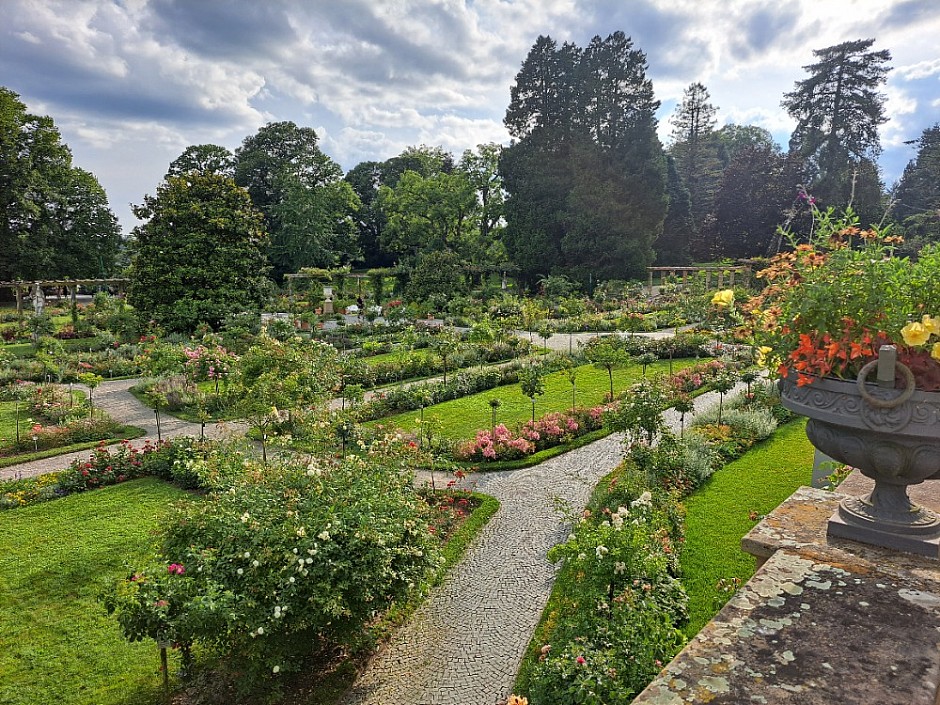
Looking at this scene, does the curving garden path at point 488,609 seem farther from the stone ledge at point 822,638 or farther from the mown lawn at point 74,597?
the stone ledge at point 822,638

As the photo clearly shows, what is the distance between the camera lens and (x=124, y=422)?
1197cm

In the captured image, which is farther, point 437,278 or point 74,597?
point 437,278

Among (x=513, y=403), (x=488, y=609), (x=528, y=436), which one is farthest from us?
(x=513, y=403)

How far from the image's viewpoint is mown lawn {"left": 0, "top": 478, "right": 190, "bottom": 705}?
464 cm

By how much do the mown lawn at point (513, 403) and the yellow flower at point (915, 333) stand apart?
7.57 metres

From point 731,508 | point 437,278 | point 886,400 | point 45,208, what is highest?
point 45,208

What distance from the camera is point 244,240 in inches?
808

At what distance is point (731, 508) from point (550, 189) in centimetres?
2809

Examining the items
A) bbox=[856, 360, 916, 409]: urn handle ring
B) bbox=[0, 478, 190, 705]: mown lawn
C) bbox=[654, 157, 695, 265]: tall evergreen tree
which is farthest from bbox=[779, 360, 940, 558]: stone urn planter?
bbox=[654, 157, 695, 265]: tall evergreen tree

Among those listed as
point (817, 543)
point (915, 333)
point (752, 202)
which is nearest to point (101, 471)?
point (817, 543)

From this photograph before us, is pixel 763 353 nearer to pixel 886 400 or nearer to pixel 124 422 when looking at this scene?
pixel 886 400

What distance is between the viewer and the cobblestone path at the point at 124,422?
9414 millimetres

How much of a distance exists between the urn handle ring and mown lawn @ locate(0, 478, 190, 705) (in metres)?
5.11

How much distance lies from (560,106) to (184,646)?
114ft
